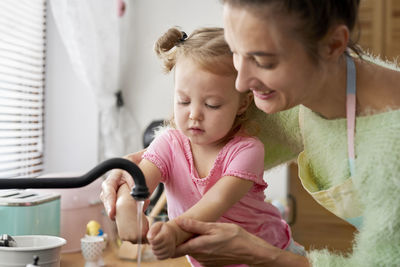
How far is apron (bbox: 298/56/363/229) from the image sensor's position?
1.08 m

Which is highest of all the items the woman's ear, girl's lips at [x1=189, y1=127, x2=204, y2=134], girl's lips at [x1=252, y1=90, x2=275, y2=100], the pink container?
the woman's ear

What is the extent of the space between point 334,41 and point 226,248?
47 cm

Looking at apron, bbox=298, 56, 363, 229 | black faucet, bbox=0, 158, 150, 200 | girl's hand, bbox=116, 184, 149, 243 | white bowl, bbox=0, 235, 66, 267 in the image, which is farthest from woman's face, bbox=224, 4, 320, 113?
white bowl, bbox=0, 235, 66, 267

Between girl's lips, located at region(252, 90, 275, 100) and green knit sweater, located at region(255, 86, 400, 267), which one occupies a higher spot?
girl's lips, located at region(252, 90, 275, 100)

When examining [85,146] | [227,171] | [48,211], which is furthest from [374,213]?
[85,146]

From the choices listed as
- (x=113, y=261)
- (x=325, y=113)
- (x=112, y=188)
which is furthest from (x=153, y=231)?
(x=113, y=261)

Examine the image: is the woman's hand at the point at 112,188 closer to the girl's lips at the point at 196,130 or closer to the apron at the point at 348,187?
the girl's lips at the point at 196,130

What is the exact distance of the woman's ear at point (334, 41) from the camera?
3.06 feet

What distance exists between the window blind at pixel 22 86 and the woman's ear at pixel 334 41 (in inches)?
72.6

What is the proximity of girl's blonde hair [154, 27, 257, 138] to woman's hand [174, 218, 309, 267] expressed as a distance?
0.29m

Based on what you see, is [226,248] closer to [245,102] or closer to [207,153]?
[207,153]

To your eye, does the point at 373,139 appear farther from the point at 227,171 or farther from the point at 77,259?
the point at 77,259

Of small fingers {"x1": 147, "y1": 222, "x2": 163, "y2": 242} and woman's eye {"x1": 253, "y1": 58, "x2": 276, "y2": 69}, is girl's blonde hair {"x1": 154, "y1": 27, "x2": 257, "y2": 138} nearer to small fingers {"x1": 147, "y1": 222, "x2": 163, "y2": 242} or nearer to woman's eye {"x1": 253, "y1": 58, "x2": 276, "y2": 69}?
woman's eye {"x1": 253, "y1": 58, "x2": 276, "y2": 69}

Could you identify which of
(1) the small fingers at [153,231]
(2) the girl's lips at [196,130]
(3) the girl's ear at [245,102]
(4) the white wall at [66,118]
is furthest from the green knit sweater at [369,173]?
(4) the white wall at [66,118]
